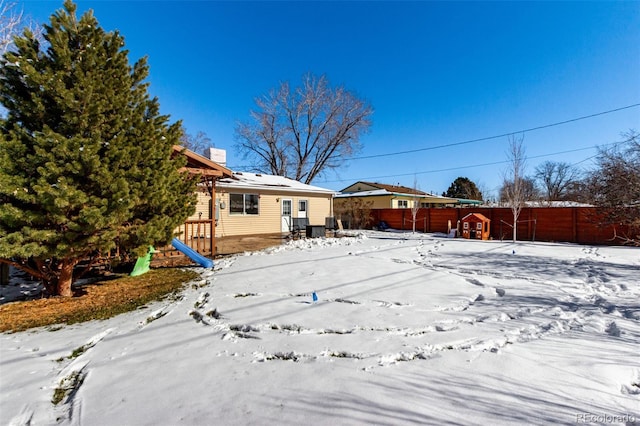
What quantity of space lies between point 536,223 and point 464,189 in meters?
26.0

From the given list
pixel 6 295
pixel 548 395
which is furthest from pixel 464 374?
pixel 6 295

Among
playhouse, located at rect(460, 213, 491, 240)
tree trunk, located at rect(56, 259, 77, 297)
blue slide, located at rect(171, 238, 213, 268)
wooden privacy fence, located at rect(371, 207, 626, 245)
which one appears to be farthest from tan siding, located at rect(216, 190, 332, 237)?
tree trunk, located at rect(56, 259, 77, 297)

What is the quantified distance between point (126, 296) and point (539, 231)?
17005mm

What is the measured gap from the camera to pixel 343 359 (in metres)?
2.69

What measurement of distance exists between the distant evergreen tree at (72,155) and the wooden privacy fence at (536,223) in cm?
1411

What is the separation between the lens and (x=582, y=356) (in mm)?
2689

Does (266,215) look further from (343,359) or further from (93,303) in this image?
(343,359)

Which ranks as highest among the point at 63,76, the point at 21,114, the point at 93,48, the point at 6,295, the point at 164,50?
the point at 164,50

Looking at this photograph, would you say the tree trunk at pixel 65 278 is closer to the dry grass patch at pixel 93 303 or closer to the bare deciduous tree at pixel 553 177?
the dry grass patch at pixel 93 303

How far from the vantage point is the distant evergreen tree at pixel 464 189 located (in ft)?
125

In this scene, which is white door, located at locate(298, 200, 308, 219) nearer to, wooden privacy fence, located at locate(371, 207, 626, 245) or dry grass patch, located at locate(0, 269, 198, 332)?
wooden privacy fence, located at locate(371, 207, 626, 245)

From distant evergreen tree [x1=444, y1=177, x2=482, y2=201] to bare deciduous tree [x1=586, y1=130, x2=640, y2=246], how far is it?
1398 inches

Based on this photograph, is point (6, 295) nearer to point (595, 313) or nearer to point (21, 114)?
point (21, 114)

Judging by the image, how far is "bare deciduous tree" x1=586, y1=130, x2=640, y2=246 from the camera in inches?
176
